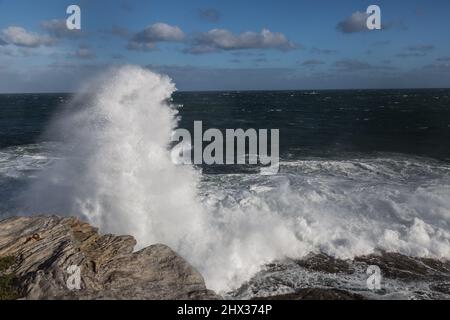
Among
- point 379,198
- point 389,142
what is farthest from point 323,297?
point 389,142

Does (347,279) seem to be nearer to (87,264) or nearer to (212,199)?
(87,264)

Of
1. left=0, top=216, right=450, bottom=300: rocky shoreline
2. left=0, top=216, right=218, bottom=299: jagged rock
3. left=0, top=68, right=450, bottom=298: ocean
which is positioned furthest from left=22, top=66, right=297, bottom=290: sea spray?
left=0, top=216, right=218, bottom=299: jagged rock

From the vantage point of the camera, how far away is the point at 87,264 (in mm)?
10305

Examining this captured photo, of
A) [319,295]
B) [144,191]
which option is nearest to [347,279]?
[319,295]

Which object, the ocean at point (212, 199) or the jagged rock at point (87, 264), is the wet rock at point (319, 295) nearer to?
the ocean at point (212, 199)

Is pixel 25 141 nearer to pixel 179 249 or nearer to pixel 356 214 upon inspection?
pixel 179 249

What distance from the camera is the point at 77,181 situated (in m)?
17.2

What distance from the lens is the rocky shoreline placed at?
9.18m

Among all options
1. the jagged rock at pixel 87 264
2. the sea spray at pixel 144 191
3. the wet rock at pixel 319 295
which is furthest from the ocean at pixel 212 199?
the jagged rock at pixel 87 264

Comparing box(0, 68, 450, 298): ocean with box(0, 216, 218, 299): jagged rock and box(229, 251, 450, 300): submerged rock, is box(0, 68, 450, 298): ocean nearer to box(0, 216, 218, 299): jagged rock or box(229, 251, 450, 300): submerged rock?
box(229, 251, 450, 300): submerged rock

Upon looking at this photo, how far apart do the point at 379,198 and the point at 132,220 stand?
1198cm

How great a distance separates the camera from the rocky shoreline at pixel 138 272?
918 cm

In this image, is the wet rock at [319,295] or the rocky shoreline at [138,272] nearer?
the rocky shoreline at [138,272]

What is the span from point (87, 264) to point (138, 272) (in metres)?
1.28
